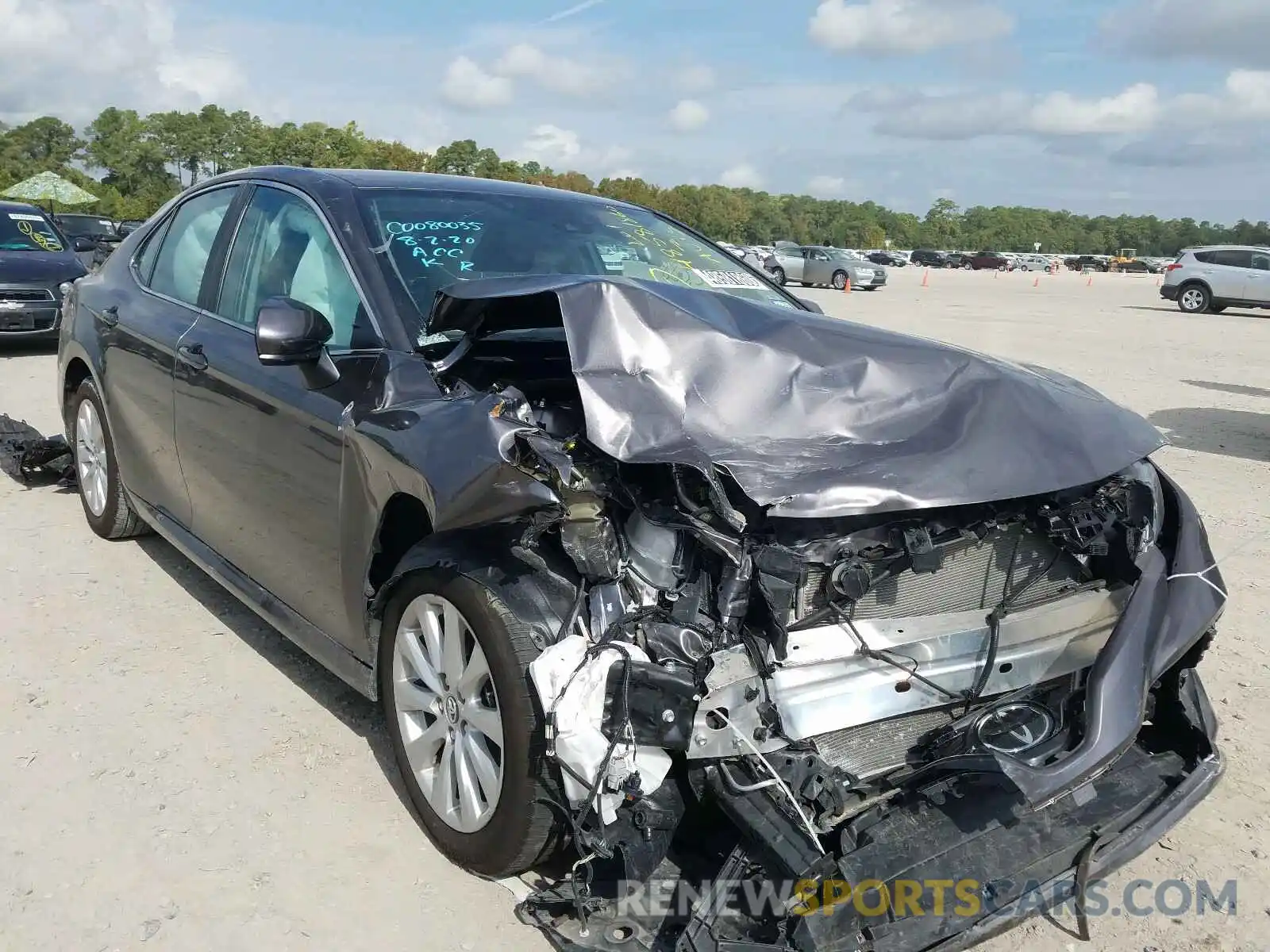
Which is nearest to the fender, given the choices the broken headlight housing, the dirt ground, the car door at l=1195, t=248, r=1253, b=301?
the dirt ground

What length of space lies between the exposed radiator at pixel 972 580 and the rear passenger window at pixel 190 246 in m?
2.95

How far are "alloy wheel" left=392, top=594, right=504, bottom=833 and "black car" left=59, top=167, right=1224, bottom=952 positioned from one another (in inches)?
0.4

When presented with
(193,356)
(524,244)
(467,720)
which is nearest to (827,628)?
(467,720)

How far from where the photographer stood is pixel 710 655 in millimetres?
2303

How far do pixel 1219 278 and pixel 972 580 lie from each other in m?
25.5

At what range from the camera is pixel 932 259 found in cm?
8200

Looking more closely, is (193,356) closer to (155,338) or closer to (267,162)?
(155,338)

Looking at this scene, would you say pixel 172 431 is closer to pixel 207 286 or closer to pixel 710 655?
pixel 207 286

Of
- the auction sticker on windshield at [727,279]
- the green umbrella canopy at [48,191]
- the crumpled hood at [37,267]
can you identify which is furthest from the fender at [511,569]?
the green umbrella canopy at [48,191]

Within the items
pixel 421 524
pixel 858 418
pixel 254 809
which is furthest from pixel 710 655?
pixel 254 809

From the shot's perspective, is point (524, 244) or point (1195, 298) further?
point (1195, 298)

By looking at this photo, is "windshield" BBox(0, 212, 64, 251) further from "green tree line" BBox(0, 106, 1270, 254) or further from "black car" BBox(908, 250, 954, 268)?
"black car" BBox(908, 250, 954, 268)

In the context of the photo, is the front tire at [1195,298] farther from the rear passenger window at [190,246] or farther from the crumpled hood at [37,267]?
the rear passenger window at [190,246]

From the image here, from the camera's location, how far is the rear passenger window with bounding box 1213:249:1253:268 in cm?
2378
